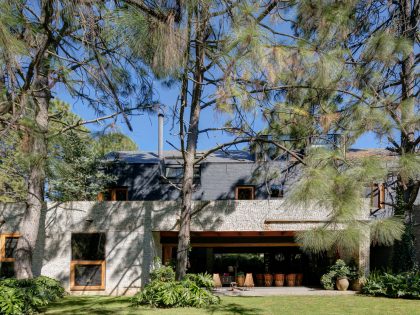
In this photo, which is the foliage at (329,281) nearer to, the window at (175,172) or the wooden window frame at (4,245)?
the window at (175,172)

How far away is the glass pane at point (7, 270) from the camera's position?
1298 cm

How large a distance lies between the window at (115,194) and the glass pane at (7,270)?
526cm

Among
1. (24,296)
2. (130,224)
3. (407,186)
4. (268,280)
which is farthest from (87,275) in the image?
(407,186)

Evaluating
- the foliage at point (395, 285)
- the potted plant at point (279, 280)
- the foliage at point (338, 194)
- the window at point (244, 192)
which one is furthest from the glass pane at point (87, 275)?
the foliage at point (338, 194)

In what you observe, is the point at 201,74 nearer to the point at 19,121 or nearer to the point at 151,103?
the point at 151,103

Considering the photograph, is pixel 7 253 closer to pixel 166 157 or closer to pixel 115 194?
pixel 115 194

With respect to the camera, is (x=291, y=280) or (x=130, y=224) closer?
(x=130, y=224)

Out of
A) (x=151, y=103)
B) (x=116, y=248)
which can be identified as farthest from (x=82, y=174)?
(x=151, y=103)

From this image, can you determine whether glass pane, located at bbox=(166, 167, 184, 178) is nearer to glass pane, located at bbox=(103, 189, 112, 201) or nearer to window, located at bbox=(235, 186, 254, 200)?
window, located at bbox=(235, 186, 254, 200)

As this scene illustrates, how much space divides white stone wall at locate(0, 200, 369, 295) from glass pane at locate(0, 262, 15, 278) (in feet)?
2.28

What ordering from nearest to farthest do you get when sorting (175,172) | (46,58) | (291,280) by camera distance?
(46,58) < (291,280) < (175,172)

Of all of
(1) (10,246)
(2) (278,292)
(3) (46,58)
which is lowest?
(2) (278,292)

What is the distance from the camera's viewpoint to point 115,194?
59.0 ft

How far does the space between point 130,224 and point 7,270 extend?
380 cm
